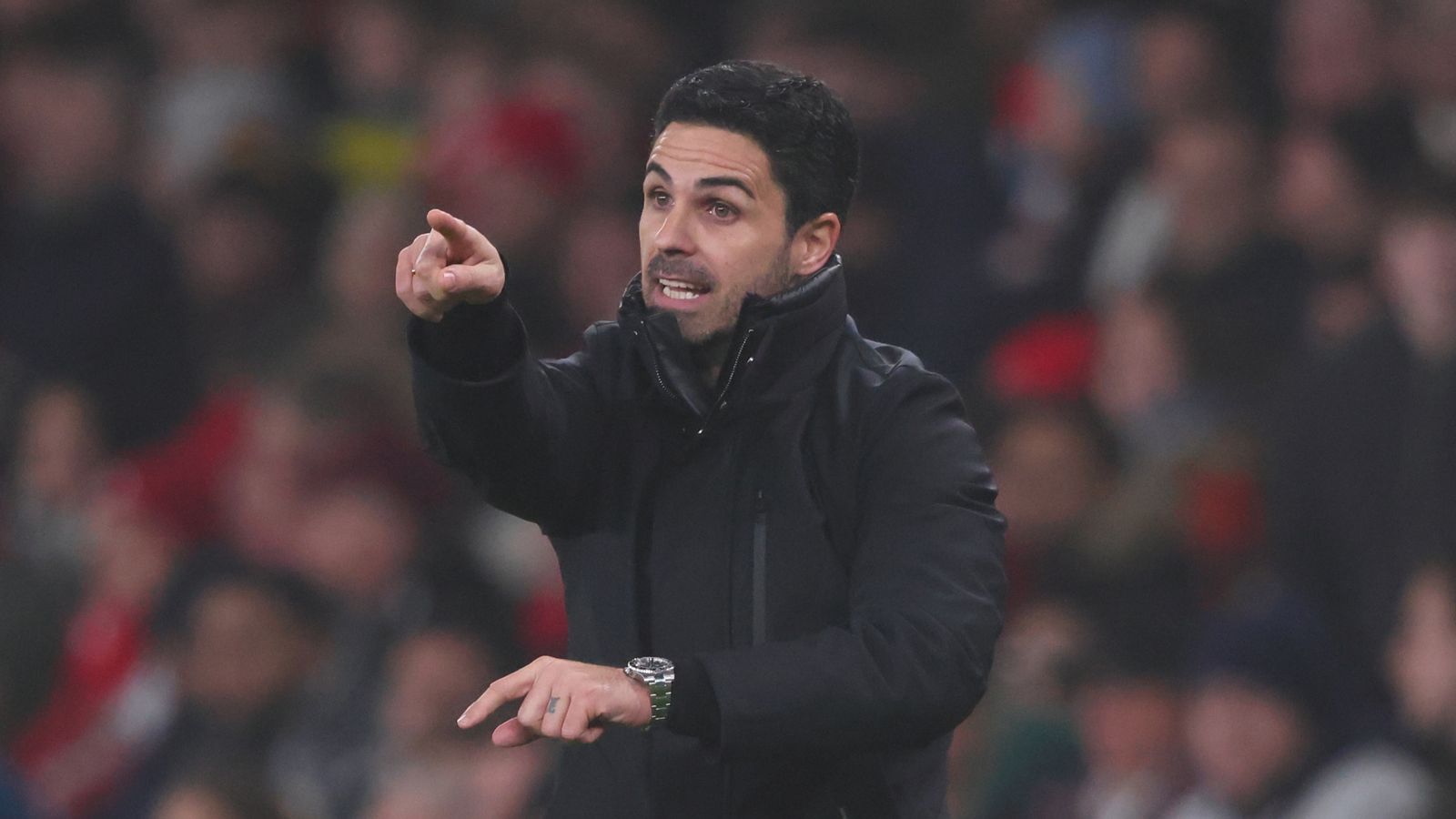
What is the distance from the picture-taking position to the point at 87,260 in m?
8.32

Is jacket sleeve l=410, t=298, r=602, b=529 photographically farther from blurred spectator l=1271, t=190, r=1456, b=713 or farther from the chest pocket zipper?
blurred spectator l=1271, t=190, r=1456, b=713

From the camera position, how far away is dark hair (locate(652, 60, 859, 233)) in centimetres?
283

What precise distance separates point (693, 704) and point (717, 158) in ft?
2.02

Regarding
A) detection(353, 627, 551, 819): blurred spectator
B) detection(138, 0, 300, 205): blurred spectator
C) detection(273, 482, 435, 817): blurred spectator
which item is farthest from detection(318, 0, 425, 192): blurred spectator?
detection(353, 627, 551, 819): blurred spectator

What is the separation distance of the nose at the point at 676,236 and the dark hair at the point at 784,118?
0.35 ft

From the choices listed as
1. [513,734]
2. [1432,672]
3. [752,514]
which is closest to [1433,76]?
[1432,672]

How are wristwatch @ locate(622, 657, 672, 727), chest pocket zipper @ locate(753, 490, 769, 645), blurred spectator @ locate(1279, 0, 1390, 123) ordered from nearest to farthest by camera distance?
wristwatch @ locate(622, 657, 672, 727)
chest pocket zipper @ locate(753, 490, 769, 645)
blurred spectator @ locate(1279, 0, 1390, 123)

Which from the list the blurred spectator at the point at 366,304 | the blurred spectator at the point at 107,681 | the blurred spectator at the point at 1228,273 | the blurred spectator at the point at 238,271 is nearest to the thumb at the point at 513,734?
the blurred spectator at the point at 1228,273

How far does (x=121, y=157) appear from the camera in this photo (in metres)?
8.84

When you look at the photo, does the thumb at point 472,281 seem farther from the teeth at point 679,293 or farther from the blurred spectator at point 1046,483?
the blurred spectator at point 1046,483

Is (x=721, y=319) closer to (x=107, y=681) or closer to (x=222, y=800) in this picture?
(x=222, y=800)

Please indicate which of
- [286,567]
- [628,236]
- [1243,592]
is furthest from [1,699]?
[1243,592]

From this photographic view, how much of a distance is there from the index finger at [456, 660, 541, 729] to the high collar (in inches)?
18.5

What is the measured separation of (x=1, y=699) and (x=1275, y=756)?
12.1 ft
